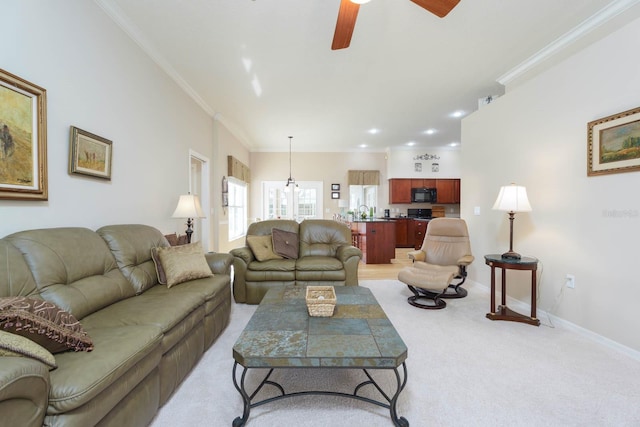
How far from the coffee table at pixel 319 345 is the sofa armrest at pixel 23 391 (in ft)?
2.28

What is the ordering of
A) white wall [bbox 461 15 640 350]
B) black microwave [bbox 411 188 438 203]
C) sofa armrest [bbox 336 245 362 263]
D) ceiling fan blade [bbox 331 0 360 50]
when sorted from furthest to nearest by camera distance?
black microwave [bbox 411 188 438 203], sofa armrest [bbox 336 245 362 263], white wall [bbox 461 15 640 350], ceiling fan blade [bbox 331 0 360 50]

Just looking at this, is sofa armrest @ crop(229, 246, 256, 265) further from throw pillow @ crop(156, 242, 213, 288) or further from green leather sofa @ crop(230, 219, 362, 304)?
throw pillow @ crop(156, 242, 213, 288)

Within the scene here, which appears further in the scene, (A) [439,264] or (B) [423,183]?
(B) [423,183]

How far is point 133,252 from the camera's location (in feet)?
7.28

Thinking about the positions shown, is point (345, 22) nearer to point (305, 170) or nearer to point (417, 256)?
point (417, 256)

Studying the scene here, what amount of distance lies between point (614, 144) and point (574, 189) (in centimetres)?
49

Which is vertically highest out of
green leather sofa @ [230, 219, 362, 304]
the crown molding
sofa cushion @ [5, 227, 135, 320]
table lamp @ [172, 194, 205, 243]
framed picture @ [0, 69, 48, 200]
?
the crown molding

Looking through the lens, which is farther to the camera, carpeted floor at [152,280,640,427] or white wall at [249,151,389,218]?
white wall at [249,151,389,218]

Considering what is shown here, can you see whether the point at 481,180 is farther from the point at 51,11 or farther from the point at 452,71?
the point at 51,11

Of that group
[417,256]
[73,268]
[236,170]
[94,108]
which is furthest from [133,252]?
[236,170]

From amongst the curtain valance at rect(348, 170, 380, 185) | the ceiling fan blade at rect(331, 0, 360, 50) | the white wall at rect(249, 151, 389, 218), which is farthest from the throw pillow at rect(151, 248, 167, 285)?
the curtain valance at rect(348, 170, 380, 185)

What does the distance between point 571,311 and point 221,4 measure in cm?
430

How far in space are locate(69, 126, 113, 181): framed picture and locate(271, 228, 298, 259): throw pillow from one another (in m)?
1.96

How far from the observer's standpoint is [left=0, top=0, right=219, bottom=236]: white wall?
5.69 ft
